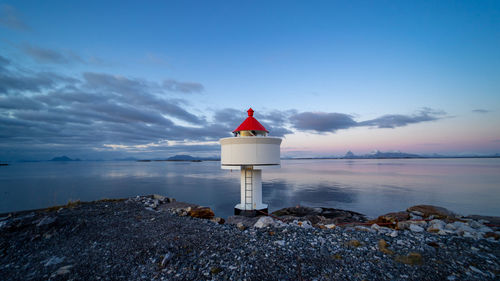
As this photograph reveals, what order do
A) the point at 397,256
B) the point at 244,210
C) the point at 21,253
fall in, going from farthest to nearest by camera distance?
the point at 244,210, the point at 21,253, the point at 397,256

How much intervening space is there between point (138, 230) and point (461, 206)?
24.5 m

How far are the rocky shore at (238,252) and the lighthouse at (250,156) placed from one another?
331cm

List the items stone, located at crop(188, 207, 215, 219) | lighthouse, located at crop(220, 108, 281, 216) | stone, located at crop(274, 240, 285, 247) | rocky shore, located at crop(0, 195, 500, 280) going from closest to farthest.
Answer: rocky shore, located at crop(0, 195, 500, 280) → stone, located at crop(274, 240, 285, 247) → stone, located at crop(188, 207, 215, 219) → lighthouse, located at crop(220, 108, 281, 216)

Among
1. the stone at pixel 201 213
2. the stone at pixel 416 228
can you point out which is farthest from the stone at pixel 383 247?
the stone at pixel 201 213

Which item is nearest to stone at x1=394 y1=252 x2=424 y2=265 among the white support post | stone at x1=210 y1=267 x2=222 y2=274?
stone at x1=210 y1=267 x2=222 y2=274

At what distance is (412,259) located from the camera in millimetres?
3814

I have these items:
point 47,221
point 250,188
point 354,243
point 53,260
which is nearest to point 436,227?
point 354,243

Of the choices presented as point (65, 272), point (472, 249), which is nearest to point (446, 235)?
point (472, 249)

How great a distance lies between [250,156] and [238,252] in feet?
16.4

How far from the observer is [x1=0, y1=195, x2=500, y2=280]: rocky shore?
365cm

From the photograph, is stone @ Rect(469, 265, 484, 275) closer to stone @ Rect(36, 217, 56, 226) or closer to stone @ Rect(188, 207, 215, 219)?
stone @ Rect(188, 207, 215, 219)

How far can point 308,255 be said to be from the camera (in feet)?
13.8

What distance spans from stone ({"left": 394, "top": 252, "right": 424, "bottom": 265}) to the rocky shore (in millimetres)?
17

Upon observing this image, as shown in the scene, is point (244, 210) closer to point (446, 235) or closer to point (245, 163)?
point (245, 163)
